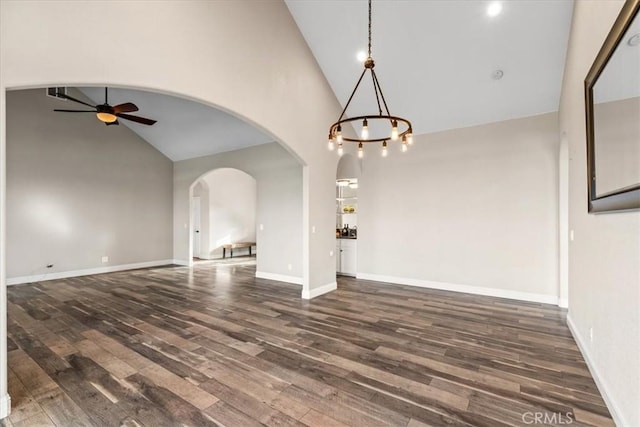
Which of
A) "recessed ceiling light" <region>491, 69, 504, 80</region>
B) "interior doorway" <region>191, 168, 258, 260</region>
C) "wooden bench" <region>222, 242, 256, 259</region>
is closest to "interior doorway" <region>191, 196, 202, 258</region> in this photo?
"interior doorway" <region>191, 168, 258, 260</region>

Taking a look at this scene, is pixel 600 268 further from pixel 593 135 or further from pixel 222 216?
pixel 222 216

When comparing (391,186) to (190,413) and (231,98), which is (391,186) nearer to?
(231,98)

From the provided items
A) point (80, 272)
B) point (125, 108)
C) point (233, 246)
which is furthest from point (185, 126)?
point (233, 246)

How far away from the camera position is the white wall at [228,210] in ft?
33.8

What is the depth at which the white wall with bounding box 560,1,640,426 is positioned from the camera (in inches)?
71.7

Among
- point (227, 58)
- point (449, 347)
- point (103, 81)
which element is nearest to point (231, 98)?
point (227, 58)

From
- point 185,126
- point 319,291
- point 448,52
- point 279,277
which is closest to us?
point 448,52

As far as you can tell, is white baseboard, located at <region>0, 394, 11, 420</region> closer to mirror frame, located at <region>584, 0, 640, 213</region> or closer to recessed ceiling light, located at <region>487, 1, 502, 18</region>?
mirror frame, located at <region>584, 0, 640, 213</region>

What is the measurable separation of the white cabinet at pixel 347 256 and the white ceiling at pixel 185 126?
9.80ft

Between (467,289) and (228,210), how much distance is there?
8.13 meters

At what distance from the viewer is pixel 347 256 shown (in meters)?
7.20

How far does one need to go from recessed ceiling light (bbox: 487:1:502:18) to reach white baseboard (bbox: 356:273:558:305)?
4285mm

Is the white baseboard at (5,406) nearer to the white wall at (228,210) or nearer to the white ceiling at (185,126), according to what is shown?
the white ceiling at (185,126)

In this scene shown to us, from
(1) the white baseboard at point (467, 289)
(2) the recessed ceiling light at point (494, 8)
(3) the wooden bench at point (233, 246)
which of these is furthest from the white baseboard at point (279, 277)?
(2) the recessed ceiling light at point (494, 8)
